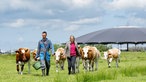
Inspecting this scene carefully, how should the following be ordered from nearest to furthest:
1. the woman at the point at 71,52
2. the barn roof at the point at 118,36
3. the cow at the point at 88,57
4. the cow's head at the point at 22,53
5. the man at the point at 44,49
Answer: the man at the point at 44,49
the woman at the point at 71,52
the cow's head at the point at 22,53
the cow at the point at 88,57
the barn roof at the point at 118,36

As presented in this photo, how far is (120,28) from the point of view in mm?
100750

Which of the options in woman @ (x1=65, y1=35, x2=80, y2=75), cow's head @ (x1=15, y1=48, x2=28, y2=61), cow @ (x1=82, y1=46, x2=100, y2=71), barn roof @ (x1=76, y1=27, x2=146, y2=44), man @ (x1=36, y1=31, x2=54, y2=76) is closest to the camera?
man @ (x1=36, y1=31, x2=54, y2=76)

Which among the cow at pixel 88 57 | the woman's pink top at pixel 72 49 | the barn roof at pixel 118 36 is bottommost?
the cow at pixel 88 57

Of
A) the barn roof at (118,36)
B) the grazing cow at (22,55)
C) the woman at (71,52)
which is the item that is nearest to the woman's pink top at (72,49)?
the woman at (71,52)

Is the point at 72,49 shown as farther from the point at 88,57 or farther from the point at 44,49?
the point at 88,57

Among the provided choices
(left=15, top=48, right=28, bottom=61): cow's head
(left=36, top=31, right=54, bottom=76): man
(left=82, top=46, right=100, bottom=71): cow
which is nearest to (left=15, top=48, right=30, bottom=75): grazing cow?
(left=15, top=48, right=28, bottom=61): cow's head

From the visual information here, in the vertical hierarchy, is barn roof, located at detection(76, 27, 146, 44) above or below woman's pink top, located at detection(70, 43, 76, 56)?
above

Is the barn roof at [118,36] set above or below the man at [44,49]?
above

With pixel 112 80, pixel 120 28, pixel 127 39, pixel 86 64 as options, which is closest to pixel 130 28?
pixel 120 28

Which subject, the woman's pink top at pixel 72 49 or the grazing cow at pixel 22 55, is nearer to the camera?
the woman's pink top at pixel 72 49

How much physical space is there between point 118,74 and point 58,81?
5619 millimetres

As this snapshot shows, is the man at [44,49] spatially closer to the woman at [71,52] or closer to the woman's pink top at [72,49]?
the woman at [71,52]

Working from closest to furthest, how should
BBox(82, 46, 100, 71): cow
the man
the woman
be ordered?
the man, the woman, BBox(82, 46, 100, 71): cow

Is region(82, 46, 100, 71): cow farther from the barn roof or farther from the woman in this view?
the barn roof
